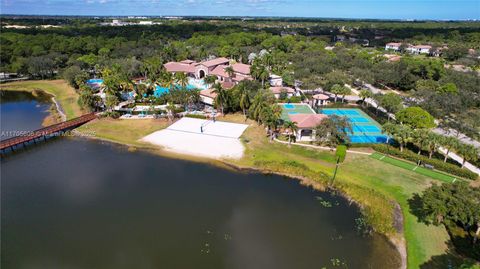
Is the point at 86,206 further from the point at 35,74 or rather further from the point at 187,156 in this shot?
the point at 35,74

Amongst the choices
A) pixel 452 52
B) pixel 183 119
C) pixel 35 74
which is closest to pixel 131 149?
pixel 183 119

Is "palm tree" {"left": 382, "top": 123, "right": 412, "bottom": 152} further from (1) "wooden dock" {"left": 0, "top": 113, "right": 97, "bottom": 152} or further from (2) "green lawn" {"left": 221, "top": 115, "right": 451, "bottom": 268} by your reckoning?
(1) "wooden dock" {"left": 0, "top": 113, "right": 97, "bottom": 152}

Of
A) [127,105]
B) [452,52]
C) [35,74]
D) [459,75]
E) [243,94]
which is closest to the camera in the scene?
[243,94]

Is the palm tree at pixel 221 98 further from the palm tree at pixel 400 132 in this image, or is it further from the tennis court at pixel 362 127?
the palm tree at pixel 400 132

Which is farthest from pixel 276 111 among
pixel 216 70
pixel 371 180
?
pixel 216 70

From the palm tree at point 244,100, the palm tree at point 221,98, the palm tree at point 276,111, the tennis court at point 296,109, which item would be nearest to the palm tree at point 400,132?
the palm tree at point 276,111

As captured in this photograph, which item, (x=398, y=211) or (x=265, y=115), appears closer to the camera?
(x=398, y=211)

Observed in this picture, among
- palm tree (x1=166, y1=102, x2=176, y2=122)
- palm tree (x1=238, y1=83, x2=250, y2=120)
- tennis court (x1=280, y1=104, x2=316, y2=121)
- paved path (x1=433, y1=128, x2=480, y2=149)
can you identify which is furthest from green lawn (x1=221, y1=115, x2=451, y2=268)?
paved path (x1=433, y1=128, x2=480, y2=149)

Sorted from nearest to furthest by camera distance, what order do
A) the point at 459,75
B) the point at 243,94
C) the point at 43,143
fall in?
the point at 43,143 → the point at 243,94 → the point at 459,75
